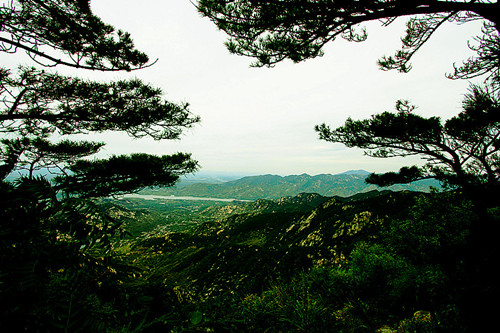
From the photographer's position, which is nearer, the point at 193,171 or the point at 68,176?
the point at 68,176

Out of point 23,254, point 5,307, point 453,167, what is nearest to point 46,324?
point 5,307

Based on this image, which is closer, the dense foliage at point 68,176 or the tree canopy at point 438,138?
the dense foliage at point 68,176

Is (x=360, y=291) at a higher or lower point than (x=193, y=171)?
lower

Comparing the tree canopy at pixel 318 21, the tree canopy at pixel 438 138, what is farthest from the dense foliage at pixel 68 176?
the tree canopy at pixel 438 138

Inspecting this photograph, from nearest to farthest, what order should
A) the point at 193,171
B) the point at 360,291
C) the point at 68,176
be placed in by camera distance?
1. the point at 68,176
2. the point at 360,291
3. the point at 193,171

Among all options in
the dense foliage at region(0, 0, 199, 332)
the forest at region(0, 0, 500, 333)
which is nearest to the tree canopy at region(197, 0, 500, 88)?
the forest at region(0, 0, 500, 333)

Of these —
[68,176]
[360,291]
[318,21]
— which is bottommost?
[360,291]

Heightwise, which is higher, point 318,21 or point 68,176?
point 318,21

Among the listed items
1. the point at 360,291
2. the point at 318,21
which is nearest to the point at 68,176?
the point at 318,21

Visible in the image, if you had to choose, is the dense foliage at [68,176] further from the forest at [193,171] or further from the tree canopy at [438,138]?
the tree canopy at [438,138]

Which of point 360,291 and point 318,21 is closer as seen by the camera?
point 318,21

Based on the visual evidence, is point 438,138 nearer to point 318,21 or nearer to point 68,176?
point 318,21

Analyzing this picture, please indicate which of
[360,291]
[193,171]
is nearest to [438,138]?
[360,291]

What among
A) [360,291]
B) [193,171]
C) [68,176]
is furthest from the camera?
[193,171]
